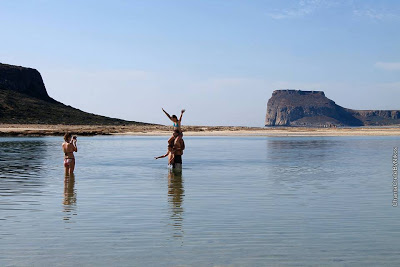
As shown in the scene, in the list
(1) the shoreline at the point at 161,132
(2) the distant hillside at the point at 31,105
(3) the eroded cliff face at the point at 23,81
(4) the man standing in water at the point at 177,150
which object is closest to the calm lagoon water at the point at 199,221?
(4) the man standing in water at the point at 177,150

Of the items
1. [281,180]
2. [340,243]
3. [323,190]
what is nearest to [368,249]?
[340,243]

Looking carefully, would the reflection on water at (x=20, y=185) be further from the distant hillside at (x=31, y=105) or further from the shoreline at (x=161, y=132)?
the distant hillside at (x=31, y=105)

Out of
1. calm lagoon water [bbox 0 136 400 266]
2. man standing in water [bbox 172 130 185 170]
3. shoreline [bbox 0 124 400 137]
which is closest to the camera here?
calm lagoon water [bbox 0 136 400 266]

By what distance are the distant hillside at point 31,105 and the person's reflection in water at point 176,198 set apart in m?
110

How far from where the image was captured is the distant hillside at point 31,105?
432ft

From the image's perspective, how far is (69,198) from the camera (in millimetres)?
13945

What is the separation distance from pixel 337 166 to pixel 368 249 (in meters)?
16.9

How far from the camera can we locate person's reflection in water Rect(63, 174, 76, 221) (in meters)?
11.5

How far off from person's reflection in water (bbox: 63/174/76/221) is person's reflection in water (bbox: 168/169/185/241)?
2271 mm

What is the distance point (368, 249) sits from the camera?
8.26 metres

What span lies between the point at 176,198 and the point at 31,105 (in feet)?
464

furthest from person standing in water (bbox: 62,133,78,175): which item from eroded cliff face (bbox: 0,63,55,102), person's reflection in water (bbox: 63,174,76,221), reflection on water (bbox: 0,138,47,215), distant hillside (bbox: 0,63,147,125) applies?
eroded cliff face (bbox: 0,63,55,102)

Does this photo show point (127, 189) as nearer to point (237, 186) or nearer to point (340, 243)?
point (237, 186)

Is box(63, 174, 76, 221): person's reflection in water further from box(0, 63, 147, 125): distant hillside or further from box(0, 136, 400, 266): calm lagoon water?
box(0, 63, 147, 125): distant hillside
